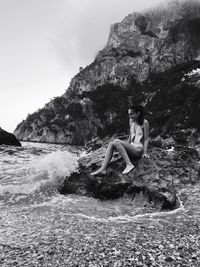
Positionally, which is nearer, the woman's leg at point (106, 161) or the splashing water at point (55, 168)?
the woman's leg at point (106, 161)

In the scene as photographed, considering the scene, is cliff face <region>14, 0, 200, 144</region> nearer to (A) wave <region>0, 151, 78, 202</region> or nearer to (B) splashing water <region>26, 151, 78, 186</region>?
(B) splashing water <region>26, 151, 78, 186</region>

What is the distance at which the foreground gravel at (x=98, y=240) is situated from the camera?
→ 5.75m

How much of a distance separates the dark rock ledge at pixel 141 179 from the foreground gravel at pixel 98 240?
5.40 feet

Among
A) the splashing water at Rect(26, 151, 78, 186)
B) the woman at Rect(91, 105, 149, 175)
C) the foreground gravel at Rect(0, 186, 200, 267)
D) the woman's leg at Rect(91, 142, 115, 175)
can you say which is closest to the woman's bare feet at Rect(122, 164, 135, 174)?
the woman at Rect(91, 105, 149, 175)

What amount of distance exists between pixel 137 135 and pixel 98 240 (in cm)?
614

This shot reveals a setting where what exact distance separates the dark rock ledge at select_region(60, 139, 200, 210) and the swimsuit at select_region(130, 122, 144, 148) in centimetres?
71

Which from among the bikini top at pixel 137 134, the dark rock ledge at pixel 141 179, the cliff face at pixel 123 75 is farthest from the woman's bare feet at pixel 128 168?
the cliff face at pixel 123 75

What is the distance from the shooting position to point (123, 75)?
171m

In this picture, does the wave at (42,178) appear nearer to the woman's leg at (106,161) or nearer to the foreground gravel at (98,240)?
the woman's leg at (106,161)

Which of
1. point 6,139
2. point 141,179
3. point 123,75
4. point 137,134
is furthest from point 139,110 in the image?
point 123,75

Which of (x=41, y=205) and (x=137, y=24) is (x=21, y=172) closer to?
(x=41, y=205)

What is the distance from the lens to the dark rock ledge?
10641mm

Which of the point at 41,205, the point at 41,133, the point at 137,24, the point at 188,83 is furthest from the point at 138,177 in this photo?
the point at 137,24

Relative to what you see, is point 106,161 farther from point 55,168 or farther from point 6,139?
point 6,139
